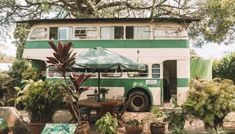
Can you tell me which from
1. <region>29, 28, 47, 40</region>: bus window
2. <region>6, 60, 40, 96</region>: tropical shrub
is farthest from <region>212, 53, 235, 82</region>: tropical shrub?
<region>6, 60, 40, 96</region>: tropical shrub

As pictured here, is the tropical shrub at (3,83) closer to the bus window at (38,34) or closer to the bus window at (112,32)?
the bus window at (38,34)

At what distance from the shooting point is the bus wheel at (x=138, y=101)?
53.1ft

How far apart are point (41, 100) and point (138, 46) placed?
708 centimetres

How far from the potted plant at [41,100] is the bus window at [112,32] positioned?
21.4 ft

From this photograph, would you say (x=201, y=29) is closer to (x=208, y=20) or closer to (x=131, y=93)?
(x=208, y=20)

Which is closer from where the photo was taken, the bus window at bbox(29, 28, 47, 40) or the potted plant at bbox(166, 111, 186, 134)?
the potted plant at bbox(166, 111, 186, 134)

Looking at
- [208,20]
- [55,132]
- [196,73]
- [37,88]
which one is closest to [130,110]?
[196,73]

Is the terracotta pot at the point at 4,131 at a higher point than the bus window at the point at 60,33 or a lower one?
lower

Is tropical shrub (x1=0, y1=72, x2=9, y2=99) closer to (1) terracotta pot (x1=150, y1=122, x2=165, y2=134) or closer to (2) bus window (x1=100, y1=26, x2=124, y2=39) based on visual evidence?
(2) bus window (x1=100, y1=26, x2=124, y2=39)

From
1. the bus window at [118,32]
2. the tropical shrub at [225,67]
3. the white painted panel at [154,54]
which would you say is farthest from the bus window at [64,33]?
Result: the tropical shrub at [225,67]

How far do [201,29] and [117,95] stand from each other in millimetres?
6376

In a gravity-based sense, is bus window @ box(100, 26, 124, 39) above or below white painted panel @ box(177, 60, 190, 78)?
above

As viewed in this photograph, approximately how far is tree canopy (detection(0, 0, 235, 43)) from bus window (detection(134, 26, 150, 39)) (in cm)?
94

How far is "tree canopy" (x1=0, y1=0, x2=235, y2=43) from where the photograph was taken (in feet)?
54.8
